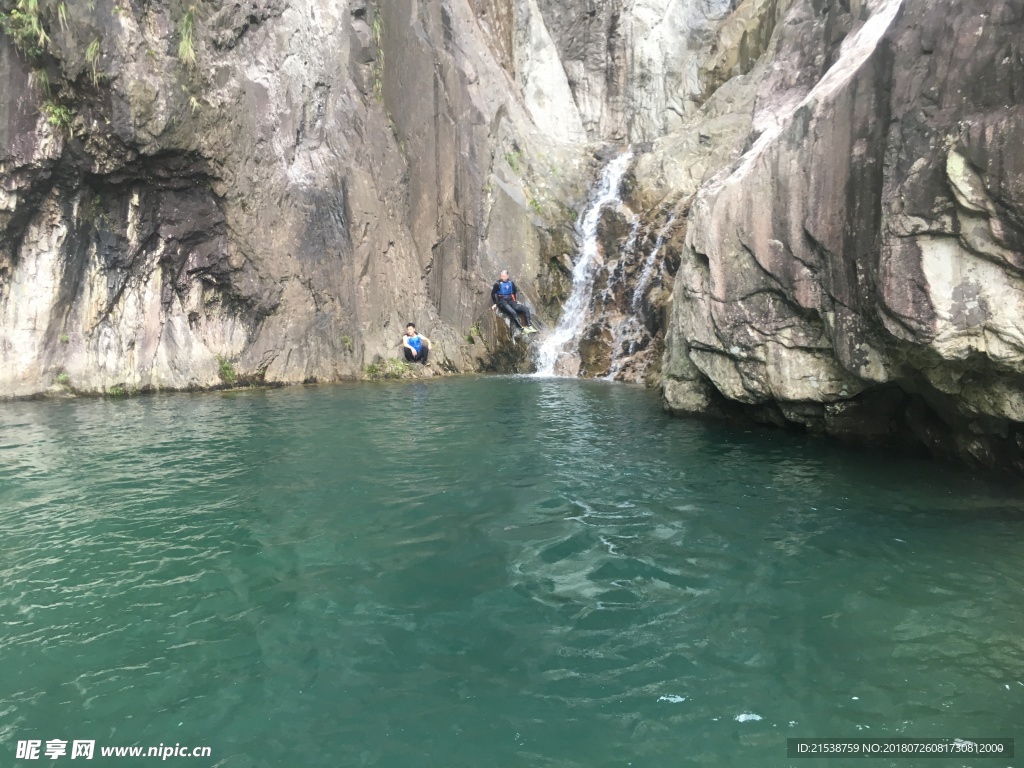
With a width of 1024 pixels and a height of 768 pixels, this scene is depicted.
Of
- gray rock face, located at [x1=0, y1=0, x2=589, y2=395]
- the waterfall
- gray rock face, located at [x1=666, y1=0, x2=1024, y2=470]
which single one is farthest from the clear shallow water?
the waterfall

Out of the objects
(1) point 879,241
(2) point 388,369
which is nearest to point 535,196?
(2) point 388,369

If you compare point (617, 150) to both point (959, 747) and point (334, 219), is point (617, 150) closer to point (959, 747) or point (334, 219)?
point (334, 219)

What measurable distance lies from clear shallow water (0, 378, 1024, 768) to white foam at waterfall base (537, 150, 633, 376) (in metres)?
12.8

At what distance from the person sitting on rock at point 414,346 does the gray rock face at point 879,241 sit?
1020 cm

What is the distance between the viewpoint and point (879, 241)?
266 inches

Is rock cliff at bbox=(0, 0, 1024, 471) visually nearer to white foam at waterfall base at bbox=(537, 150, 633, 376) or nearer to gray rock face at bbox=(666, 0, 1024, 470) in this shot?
gray rock face at bbox=(666, 0, 1024, 470)

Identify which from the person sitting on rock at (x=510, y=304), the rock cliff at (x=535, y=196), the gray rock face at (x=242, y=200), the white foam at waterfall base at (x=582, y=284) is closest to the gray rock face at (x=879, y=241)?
the rock cliff at (x=535, y=196)

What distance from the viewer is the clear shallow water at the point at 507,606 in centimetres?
323

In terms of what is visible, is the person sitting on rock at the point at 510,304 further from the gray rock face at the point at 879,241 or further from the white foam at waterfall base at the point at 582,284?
the gray rock face at the point at 879,241

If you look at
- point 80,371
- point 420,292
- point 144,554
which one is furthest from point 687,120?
point 144,554

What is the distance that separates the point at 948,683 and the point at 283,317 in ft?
58.0

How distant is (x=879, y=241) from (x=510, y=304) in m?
15.6

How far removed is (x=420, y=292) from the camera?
2127 centimetres

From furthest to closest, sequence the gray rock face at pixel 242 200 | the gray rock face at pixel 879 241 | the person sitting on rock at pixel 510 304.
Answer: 1. the person sitting on rock at pixel 510 304
2. the gray rock face at pixel 242 200
3. the gray rock face at pixel 879 241
